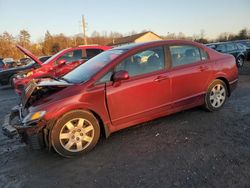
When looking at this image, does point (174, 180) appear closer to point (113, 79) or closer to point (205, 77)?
point (113, 79)

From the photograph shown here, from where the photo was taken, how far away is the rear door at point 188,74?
4617mm

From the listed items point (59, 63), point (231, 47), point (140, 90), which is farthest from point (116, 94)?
point (231, 47)

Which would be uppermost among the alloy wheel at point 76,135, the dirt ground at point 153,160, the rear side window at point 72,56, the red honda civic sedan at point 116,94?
the rear side window at point 72,56

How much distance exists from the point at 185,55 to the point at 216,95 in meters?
1.18

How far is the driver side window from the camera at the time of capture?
13.8 feet

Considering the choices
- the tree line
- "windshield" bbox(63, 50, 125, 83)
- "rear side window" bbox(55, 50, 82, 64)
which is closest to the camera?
"windshield" bbox(63, 50, 125, 83)

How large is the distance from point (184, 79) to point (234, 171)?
2127 millimetres

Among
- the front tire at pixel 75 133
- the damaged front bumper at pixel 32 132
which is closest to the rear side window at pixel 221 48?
the front tire at pixel 75 133

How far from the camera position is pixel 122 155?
144 inches

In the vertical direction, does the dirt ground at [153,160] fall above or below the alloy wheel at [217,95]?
below

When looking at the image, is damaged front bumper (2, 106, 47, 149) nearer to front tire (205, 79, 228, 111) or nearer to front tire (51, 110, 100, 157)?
front tire (51, 110, 100, 157)

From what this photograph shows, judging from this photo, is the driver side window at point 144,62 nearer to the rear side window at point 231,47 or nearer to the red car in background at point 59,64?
the red car in background at point 59,64

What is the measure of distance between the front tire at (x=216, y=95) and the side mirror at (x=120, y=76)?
2057 mm

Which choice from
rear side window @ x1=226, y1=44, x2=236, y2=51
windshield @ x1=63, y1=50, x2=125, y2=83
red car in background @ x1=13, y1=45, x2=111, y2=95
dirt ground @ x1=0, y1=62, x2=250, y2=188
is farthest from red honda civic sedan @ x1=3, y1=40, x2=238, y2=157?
rear side window @ x1=226, y1=44, x2=236, y2=51
